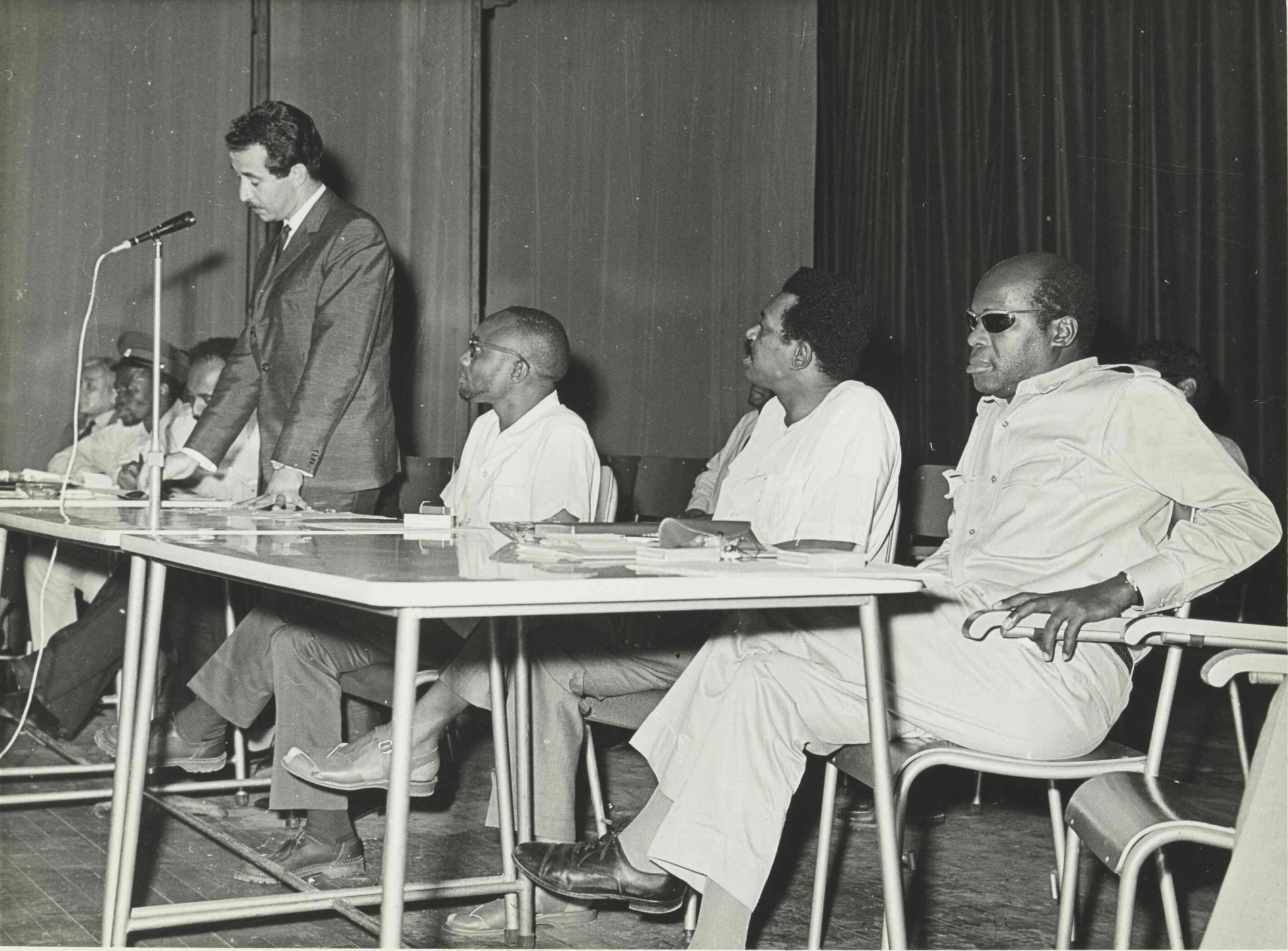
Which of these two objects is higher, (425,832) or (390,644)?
(390,644)

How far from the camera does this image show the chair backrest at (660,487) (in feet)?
15.3

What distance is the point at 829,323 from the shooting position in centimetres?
263

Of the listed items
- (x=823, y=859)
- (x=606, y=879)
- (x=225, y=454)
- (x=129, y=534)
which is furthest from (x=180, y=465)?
(x=823, y=859)

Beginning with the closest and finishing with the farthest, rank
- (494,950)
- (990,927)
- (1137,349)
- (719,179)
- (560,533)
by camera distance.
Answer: (560,533) < (494,950) < (990,927) < (1137,349) < (719,179)

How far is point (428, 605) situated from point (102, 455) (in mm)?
4316

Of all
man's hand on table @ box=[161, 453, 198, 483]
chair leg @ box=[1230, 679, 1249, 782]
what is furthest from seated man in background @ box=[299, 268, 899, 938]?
chair leg @ box=[1230, 679, 1249, 782]

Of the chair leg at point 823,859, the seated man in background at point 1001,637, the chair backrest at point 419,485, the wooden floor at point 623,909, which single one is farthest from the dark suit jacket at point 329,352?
the chair leg at point 823,859

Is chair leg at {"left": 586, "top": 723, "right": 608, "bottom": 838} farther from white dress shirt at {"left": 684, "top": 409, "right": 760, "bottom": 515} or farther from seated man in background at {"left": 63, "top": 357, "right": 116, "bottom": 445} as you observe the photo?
seated man in background at {"left": 63, "top": 357, "right": 116, "bottom": 445}

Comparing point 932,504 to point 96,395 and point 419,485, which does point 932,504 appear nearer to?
point 419,485

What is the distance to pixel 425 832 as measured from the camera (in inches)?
127

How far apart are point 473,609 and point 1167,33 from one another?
5.02m

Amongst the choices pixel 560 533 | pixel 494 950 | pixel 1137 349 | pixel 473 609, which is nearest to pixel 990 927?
pixel 494 950

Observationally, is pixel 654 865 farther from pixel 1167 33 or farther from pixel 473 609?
pixel 1167 33

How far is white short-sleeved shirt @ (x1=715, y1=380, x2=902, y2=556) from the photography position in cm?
241
